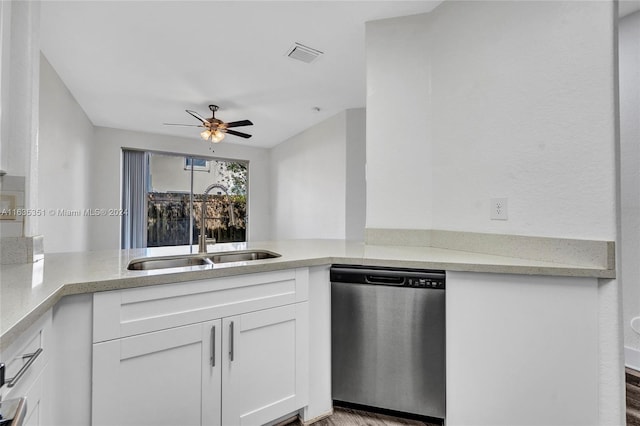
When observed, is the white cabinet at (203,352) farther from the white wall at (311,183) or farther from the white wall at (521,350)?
the white wall at (311,183)

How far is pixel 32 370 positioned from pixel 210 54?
2751mm

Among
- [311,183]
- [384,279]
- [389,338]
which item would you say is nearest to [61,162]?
[311,183]

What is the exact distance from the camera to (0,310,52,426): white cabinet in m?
0.70

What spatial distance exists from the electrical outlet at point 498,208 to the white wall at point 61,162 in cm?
370

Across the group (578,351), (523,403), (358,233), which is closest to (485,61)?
(578,351)

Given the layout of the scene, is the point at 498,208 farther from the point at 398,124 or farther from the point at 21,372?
the point at 21,372

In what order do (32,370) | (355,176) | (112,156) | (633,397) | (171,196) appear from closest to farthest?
(32,370) → (633,397) → (355,176) → (112,156) → (171,196)

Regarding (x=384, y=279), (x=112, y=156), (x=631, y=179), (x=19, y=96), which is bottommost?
(x=384, y=279)

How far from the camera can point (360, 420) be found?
1568 millimetres

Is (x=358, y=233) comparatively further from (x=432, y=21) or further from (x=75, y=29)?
(x=75, y=29)

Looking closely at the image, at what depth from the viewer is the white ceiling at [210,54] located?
2.16 m

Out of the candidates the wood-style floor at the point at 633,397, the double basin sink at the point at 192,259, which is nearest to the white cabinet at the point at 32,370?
the double basin sink at the point at 192,259

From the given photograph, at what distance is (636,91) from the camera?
6.98ft

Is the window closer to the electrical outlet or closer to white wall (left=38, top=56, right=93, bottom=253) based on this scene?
white wall (left=38, top=56, right=93, bottom=253)
